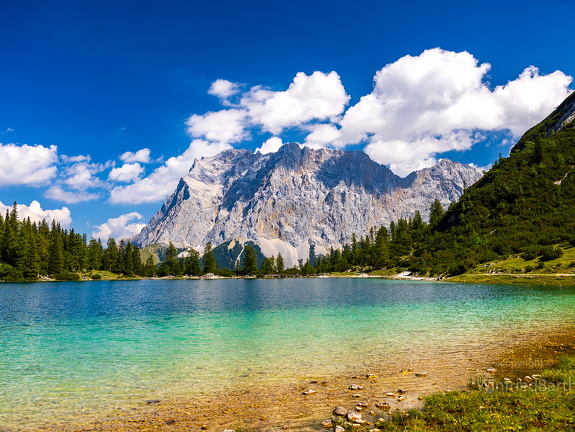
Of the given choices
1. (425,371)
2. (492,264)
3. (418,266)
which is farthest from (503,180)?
(425,371)

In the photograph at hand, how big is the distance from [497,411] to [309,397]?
803cm

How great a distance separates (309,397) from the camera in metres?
17.1

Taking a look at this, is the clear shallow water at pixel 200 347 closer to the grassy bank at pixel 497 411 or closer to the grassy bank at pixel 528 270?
the grassy bank at pixel 497 411

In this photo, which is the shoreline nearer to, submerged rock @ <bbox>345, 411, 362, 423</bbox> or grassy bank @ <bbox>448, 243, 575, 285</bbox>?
submerged rock @ <bbox>345, 411, 362, 423</bbox>

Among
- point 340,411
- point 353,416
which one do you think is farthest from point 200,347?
point 353,416

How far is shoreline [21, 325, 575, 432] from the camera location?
47.2 feet

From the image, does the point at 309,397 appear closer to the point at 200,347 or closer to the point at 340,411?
the point at 340,411

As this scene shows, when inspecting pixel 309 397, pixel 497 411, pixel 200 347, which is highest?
pixel 497 411

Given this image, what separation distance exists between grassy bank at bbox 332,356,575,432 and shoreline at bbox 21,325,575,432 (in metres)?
1.21

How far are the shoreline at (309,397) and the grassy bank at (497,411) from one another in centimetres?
121

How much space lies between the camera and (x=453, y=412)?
13609 millimetres

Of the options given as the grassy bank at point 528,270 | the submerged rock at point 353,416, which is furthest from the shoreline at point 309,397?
the grassy bank at point 528,270

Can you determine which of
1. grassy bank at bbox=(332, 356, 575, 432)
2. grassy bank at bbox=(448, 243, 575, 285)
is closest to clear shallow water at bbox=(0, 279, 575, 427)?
grassy bank at bbox=(332, 356, 575, 432)

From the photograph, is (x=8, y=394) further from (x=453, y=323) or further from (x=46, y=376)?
(x=453, y=323)
